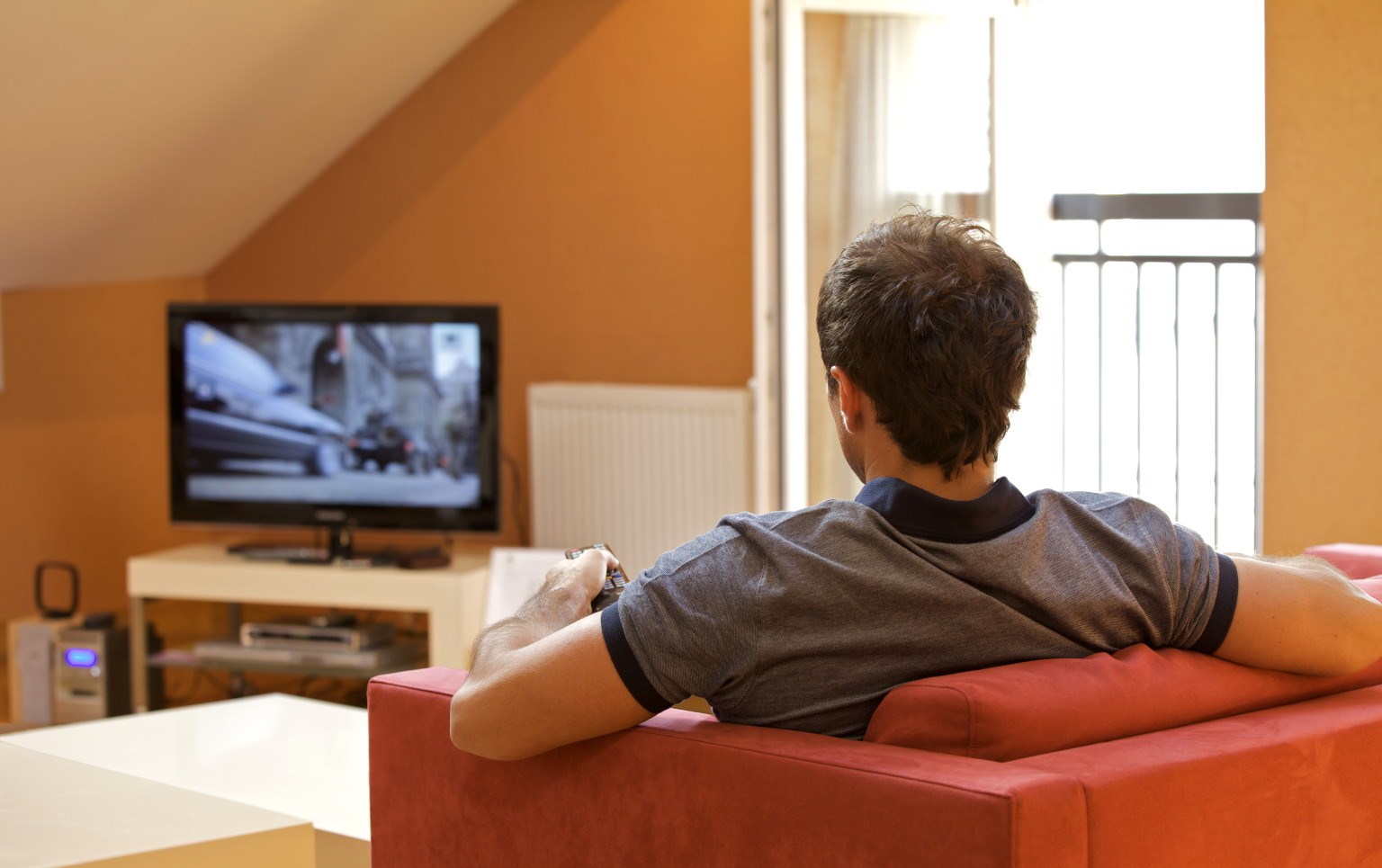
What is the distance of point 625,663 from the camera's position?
4.31 ft

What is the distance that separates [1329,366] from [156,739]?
247cm

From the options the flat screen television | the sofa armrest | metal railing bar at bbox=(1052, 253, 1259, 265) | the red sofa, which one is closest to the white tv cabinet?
the flat screen television

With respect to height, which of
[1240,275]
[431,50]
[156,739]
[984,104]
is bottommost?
[156,739]

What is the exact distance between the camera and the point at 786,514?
1.35m

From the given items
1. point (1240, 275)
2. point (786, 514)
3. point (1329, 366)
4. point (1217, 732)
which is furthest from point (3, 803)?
point (1240, 275)

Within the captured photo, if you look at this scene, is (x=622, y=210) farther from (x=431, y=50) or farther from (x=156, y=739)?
(x=156, y=739)

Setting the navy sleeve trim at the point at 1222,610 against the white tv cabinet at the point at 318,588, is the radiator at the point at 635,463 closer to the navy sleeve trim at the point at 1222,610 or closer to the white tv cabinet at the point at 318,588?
the white tv cabinet at the point at 318,588

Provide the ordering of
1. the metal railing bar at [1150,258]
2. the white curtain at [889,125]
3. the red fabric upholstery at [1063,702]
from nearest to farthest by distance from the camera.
Answer: the red fabric upholstery at [1063,702] < the white curtain at [889,125] < the metal railing bar at [1150,258]

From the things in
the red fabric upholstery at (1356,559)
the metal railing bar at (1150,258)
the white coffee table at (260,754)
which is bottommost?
the white coffee table at (260,754)

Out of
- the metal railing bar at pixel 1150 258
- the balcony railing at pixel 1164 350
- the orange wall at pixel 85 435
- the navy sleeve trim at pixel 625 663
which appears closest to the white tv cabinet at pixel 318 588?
the orange wall at pixel 85 435

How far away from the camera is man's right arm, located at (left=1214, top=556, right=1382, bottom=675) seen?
4.70 ft

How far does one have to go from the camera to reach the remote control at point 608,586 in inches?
61.1

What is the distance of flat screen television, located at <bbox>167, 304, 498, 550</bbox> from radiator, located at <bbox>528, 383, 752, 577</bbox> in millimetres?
370

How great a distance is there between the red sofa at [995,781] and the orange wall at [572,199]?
117 inches
